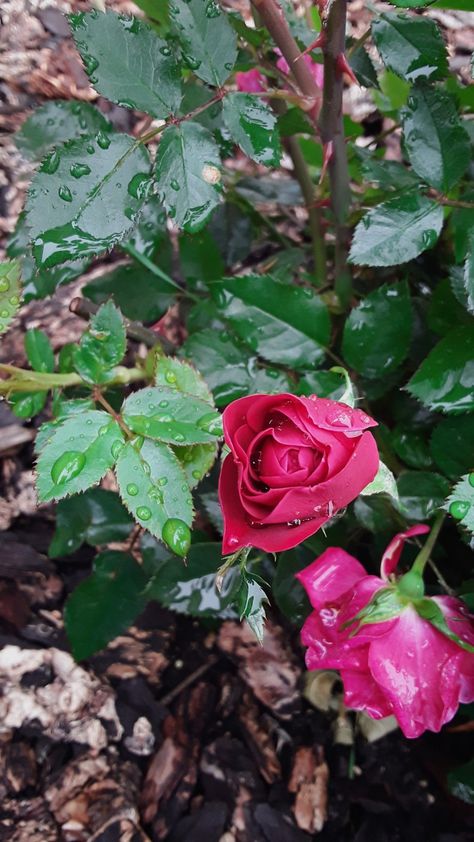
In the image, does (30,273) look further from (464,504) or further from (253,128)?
(464,504)

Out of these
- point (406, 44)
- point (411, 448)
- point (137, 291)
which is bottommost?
point (411, 448)

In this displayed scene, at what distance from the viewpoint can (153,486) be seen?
0.57 meters

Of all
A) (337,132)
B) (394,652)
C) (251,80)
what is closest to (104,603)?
(394,652)

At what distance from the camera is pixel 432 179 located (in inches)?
25.9

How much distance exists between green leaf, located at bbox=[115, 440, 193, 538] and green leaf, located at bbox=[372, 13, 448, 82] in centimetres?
42

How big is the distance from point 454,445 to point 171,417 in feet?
1.00

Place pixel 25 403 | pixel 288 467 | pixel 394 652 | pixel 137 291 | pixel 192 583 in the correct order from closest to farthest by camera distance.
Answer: pixel 288 467 → pixel 394 652 → pixel 25 403 → pixel 192 583 → pixel 137 291

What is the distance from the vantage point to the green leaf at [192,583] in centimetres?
78

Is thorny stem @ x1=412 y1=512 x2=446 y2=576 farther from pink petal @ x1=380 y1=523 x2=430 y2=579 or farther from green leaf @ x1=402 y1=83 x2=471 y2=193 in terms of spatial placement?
green leaf @ x1=402 y1=83 x2=471 y2=193

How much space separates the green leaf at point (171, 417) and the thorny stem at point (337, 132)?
0.90 feet

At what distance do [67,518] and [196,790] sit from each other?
1.29ft

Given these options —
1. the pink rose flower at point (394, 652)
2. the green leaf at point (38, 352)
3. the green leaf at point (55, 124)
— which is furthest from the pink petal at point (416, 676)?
the green leaf at point (55, 124)

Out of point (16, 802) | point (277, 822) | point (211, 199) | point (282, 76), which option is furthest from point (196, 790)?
point (282, 76)

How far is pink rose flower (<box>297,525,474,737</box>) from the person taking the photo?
0.58 m
